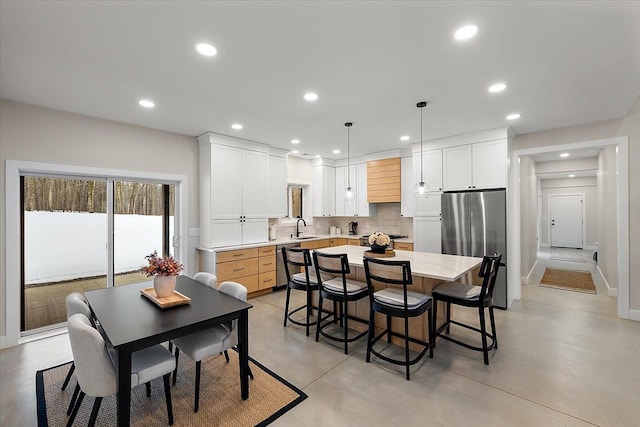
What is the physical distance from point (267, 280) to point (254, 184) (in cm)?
173

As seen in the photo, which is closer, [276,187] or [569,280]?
[276,187]

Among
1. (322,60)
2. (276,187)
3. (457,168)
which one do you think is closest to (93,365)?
(322,60)

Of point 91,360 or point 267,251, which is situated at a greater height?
point 267,251

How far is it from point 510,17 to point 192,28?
2.11 metres

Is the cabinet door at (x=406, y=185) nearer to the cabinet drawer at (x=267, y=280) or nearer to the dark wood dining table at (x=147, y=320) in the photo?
the cabinet drawer at (x=267, y=280)

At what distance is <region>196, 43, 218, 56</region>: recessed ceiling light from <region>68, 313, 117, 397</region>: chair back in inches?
80.2

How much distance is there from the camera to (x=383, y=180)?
5820mm

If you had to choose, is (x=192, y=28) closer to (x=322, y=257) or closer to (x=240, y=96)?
(x=240, y=96)

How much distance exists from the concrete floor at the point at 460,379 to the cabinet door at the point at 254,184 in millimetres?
2072

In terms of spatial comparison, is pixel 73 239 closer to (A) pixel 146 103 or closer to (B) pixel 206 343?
(A) pixel 146 103

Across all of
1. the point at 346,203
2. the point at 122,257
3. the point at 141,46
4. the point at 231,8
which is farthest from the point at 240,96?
the point at 346,203

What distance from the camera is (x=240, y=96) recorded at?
3.03 metres

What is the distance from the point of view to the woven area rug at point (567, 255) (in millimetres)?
7957

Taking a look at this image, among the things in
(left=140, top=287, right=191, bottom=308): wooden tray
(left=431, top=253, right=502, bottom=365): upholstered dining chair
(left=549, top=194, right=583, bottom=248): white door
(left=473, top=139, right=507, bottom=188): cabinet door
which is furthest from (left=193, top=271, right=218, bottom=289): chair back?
(left=549, top=194, right=583, bottom=248): white door
